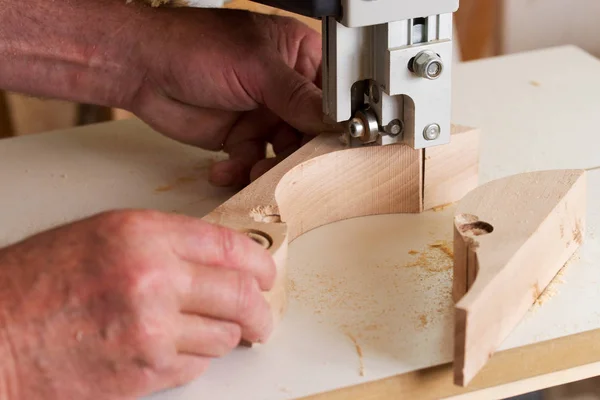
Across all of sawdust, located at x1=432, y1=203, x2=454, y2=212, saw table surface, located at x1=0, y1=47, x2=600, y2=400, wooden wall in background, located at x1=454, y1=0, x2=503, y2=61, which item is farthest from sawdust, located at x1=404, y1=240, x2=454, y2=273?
wooden wall in background, located at x1=454, y1=0, x2=503, y2=61

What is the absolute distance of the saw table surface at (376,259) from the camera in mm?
804

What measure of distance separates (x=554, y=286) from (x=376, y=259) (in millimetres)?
199

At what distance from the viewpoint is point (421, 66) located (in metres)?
0.95

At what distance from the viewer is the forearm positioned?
4.12 ft

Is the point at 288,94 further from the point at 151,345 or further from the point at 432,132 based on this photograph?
the point at 151,345

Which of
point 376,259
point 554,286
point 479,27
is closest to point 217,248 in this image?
point 376,259

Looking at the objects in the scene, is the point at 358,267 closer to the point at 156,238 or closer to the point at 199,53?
the point at 156,238

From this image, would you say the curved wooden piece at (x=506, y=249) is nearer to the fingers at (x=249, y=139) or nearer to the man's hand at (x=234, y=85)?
the man's hand at (x=234, y=85)

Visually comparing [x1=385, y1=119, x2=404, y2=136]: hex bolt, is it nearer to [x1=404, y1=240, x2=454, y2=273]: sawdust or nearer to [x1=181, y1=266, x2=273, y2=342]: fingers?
[x1=404, y1=240, x2=454, y2=273]: sawdust

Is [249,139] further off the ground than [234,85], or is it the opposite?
[234,85]

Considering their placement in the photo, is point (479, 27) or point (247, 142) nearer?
point (247, 142)

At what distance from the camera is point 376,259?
3.22 feet

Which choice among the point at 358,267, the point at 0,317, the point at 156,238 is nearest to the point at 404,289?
the point at 358,267

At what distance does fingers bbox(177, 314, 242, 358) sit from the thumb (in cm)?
40
